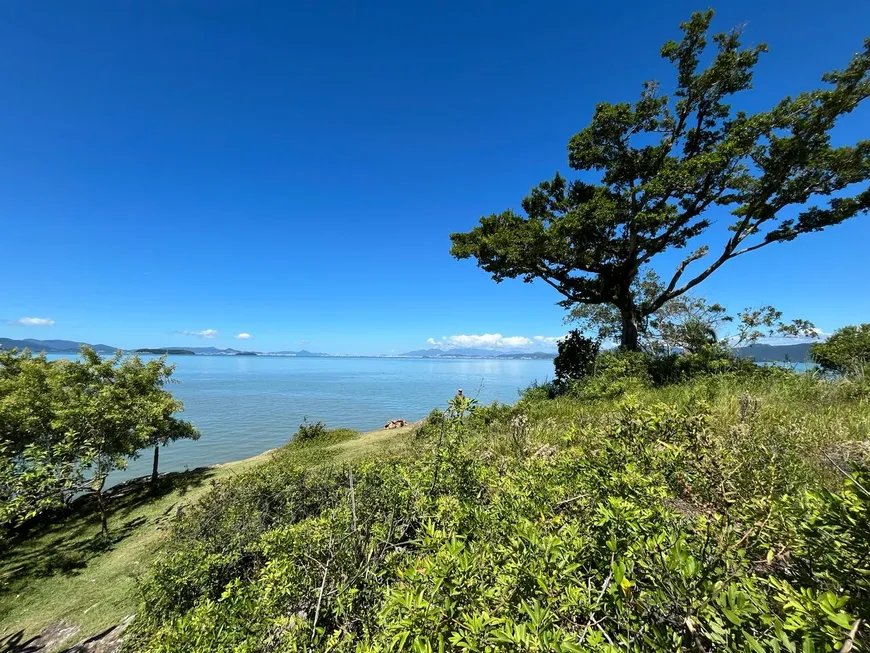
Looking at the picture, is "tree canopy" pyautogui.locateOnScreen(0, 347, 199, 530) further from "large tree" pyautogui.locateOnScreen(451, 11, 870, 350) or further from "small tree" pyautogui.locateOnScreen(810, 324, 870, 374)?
"small tree" pyautogui.locateOnScreen(810, 324, 870, 374)

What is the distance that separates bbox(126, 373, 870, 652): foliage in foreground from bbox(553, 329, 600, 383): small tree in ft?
35.0

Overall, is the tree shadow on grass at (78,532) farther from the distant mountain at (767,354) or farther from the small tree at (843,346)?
the small tree at (843,346)

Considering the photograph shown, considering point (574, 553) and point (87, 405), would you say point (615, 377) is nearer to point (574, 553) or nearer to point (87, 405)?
point (574, 553)

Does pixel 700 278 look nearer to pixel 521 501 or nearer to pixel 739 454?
pixel 739 454

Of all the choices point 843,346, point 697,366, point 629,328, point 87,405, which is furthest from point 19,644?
point 843,346

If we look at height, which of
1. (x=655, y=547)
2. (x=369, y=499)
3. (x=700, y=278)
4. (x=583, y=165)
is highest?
(x=583, y=165)

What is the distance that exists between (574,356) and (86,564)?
17.4 metres

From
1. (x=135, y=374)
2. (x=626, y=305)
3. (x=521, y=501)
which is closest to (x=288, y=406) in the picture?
(x=135, y=374)

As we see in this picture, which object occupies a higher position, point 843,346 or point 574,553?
point 843,346

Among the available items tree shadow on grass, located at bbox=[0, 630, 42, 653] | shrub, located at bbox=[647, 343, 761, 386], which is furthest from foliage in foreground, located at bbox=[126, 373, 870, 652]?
shrub, located at bbox=[647, 343, 761, 386]

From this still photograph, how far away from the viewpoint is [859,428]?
4.23m

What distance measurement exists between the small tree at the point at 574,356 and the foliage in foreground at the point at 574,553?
10670mm

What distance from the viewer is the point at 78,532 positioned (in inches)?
426

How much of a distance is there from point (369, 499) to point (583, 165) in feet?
49.9
